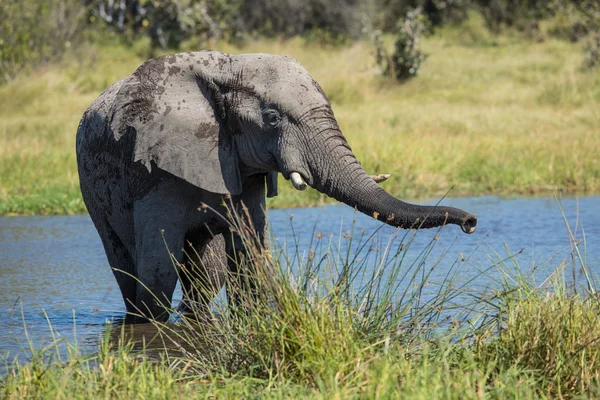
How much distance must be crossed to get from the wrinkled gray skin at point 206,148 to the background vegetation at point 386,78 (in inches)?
32.1

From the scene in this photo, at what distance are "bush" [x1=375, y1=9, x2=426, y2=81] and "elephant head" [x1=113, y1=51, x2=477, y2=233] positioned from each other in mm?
13645

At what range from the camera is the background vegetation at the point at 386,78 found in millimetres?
12148

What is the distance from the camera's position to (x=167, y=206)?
5.87 m

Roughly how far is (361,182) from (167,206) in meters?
1.18

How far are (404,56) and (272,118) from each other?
47.2ft

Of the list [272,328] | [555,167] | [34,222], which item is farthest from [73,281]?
[555,167]

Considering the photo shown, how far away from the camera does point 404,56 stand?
19.6 m

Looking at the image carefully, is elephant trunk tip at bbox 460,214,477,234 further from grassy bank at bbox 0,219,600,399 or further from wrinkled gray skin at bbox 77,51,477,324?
wrinkled gray skin at bbox 77,51,477,324

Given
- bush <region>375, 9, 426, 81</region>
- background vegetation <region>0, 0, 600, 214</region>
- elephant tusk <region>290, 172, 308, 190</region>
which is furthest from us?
bush <region>375, 9, 426, 81</region>

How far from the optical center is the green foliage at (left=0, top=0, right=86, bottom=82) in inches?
794

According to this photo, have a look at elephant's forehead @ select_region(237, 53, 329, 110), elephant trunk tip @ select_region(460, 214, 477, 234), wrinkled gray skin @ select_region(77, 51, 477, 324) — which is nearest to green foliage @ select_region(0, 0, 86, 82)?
wrinkled gray skin @ select_region(77, 51, 477, 324)

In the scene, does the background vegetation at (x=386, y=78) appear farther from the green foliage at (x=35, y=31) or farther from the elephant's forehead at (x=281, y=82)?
the elephant's forehead at (x=281, y=82)

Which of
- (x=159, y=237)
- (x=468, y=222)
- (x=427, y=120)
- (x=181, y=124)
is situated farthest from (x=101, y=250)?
(x=427, y=120)

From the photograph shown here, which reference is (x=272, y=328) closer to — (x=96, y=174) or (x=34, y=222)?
(x=96, y=174)
